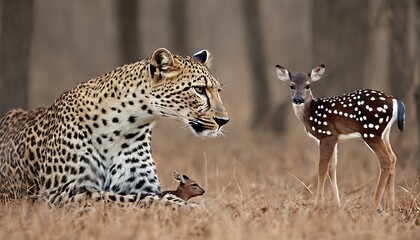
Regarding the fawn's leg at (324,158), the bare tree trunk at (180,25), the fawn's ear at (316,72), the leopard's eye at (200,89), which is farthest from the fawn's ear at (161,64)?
the bare tree trunk at (180,25)

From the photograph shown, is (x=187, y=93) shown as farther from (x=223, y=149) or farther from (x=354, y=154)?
(x=223, y=149)

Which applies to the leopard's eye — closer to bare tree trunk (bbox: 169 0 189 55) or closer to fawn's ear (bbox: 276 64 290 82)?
fawn's ear (bbox: 276 64 290 82)

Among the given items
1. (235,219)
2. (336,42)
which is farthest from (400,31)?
(235,219)

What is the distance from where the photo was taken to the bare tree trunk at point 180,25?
25.5m

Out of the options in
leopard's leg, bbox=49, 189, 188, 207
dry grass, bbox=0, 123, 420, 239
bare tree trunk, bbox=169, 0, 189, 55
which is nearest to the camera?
dry grass, bbox=0, 123, 420, 239

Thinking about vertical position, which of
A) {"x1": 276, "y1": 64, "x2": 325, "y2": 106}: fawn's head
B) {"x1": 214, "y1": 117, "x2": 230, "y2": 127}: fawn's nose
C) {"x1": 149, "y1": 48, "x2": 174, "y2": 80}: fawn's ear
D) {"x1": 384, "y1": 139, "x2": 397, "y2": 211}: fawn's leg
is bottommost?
{"x1": 384, "y1": 139, "x2": 397, "y2": 211}: fawn's leg

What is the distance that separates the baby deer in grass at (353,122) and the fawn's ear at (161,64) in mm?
1200

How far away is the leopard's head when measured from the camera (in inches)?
301

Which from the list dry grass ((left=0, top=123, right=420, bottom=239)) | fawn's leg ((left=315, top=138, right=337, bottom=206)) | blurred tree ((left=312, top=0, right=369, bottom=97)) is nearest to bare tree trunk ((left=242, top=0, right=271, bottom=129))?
blurred tree ((left=312, top=0, right=369, bottom=97))

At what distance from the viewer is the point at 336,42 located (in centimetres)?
1609

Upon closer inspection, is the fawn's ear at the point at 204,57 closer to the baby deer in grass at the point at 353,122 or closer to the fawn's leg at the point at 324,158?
the baby deer in grass at the point at 353,122

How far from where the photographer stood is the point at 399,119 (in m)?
7.52

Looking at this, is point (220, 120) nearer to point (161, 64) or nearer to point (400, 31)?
point (161, 64)

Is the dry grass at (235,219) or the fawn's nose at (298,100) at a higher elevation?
the fawn's nose at (298,100)
